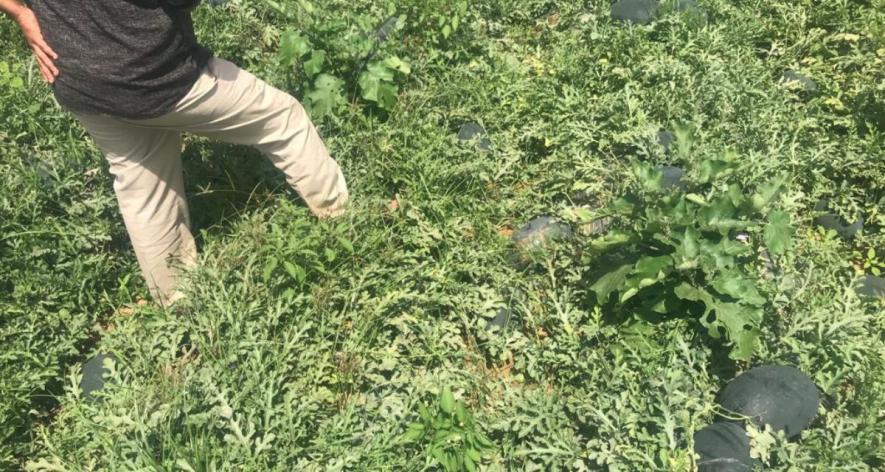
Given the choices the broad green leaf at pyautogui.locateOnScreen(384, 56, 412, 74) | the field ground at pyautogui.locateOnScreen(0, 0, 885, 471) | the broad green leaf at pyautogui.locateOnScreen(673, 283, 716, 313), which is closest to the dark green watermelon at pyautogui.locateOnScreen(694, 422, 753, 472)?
the field ground at pyautogui.locateOnScreen(0, 0, 885, 471)

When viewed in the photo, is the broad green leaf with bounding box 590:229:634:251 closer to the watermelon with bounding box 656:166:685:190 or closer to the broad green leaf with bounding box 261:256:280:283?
the watermelon with bounding box 656:166:685:190

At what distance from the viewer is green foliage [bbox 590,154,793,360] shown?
8.75 ft

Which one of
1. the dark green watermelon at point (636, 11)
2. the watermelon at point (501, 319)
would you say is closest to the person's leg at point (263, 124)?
the watermelon at point (501, 319)

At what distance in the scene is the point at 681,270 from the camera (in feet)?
8.88

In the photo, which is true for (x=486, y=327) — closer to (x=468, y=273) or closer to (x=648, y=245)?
(x=468, y=273)

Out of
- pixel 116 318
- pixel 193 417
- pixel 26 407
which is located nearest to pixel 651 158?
pixel 193 417

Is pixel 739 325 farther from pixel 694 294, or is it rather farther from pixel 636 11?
pixel 636 11

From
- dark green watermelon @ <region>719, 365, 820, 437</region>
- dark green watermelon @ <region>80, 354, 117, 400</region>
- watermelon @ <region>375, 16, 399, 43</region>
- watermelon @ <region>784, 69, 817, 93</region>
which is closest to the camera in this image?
dark green watermelon @ <region>719, 365, 820, 437</region>

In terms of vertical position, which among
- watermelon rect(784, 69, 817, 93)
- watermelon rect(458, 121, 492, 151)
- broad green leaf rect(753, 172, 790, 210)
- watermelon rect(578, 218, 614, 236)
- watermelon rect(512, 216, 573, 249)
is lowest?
watermelon rect(512, 216, 573, 249)

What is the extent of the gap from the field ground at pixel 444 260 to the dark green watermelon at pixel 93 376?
0.08m

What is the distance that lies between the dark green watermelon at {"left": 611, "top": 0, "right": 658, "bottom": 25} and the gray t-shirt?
302cm

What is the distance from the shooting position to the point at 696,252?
2.69m

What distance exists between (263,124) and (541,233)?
1384 millimetres

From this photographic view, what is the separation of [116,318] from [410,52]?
2.35 meters
